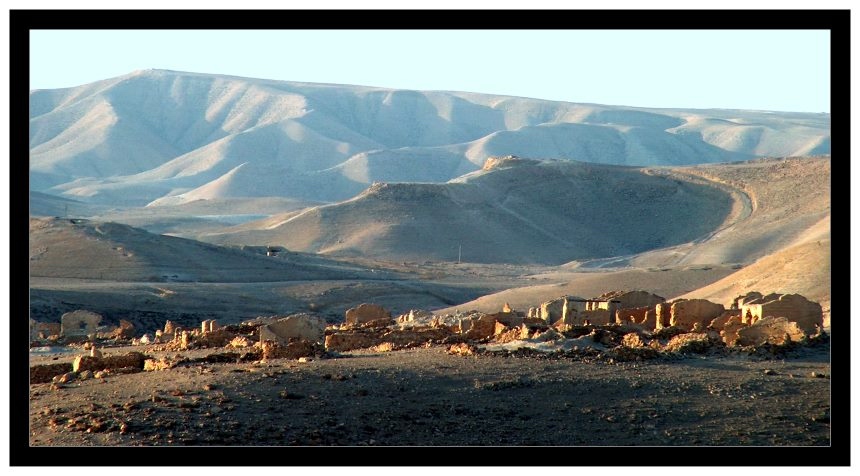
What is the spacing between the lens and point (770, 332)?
18.5 metres

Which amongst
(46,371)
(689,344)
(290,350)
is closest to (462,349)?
(290,350)

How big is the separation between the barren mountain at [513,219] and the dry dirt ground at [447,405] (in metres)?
67.9

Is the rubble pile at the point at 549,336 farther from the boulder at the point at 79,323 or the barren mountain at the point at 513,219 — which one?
the barren mountain at the point at 513,219

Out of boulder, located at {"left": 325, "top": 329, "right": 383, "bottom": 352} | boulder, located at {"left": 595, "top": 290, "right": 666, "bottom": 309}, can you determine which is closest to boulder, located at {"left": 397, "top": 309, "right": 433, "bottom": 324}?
boulder, located at {"left": 595, "top": 290, "right": 666, "bottom": 309}

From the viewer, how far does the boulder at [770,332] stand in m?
18.1

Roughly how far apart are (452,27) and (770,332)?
9.32 metres

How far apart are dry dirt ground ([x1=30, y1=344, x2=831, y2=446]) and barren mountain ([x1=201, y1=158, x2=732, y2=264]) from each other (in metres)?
67.9

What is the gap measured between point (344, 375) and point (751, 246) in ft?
186

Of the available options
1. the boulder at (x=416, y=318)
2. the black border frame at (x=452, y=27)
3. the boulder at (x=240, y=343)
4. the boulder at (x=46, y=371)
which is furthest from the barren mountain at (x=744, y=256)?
the boulder at (x=46, y=371)

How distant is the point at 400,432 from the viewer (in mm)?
13250

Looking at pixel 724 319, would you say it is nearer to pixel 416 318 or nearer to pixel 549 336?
pixel 549 336

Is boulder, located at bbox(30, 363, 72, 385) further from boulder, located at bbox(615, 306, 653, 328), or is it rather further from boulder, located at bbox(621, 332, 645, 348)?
boulder, located at bbox(615, 306, 653, 328)

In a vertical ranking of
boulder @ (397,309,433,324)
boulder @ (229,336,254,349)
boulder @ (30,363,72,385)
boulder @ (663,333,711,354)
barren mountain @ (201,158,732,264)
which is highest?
barren mountain @ (201,158,732,264)

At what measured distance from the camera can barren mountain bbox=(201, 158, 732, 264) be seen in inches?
3450
